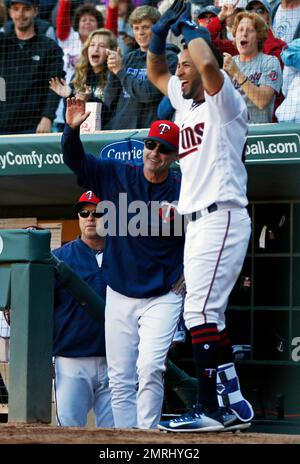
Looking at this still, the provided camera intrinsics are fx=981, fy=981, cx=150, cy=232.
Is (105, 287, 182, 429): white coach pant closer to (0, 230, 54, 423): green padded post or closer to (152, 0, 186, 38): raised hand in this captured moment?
(0, 230, 54, 423): green padded post

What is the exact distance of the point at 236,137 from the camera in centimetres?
407

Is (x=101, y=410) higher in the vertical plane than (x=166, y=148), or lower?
lower

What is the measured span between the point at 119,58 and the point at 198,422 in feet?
17.0

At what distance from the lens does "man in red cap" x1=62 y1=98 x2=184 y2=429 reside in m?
4.73

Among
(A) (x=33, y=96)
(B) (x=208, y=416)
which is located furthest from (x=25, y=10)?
(B) (x=208, y=416)

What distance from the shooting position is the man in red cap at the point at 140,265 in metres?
4.73

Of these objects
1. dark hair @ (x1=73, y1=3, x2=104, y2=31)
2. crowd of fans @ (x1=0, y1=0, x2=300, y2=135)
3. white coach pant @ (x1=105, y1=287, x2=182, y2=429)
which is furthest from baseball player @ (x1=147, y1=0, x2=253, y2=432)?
dark hair @ (x1=73, y1=3, x2=104, y2=31)

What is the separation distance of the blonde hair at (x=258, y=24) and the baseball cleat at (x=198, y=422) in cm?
462

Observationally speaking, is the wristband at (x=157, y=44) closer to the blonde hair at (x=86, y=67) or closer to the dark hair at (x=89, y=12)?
the blonde hair at (x=86, y=67)

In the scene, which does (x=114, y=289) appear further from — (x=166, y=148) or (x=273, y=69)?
(x=273, y=69)

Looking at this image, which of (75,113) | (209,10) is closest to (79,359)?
(75,113)
